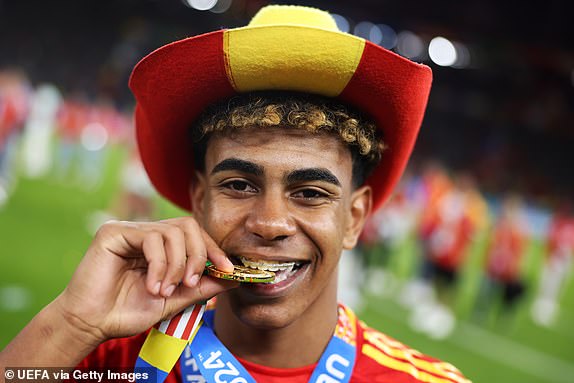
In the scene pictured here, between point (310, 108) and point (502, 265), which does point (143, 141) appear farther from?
point (502, 265)

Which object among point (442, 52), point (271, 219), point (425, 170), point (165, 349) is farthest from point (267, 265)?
point (442, 52)

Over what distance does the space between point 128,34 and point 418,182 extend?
51.3 feet

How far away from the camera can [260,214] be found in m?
1.65

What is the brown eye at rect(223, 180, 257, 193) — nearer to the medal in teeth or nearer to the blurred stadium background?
the medal in teeth

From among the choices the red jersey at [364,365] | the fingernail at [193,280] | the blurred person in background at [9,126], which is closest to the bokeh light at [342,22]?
the blurred person in background at [9,126]

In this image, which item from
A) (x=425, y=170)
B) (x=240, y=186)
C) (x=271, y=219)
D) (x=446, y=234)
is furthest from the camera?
(x=425, y=170)

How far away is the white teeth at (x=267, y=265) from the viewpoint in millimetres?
1659

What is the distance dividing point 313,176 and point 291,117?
0.17 m

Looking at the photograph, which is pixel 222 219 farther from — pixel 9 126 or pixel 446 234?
Result: pixel 9 126

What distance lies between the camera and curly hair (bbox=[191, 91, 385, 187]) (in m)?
1.70

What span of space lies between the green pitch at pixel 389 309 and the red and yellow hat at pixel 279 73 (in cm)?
383

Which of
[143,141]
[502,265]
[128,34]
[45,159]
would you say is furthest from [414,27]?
[143,141]

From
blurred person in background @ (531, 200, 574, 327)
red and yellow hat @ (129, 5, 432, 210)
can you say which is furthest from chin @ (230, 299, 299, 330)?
blurred person in background @ (531, 200, 574, 327)

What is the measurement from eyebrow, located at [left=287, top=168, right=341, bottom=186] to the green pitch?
405 cm
